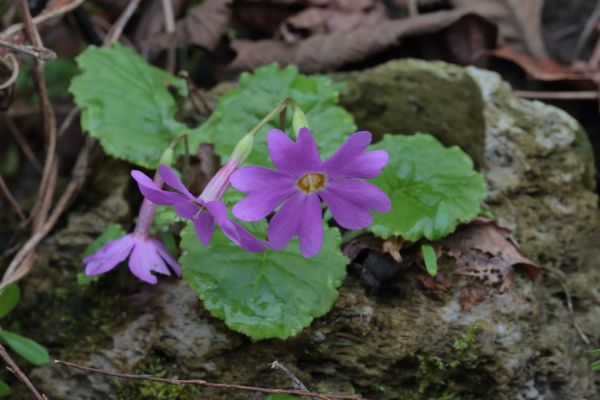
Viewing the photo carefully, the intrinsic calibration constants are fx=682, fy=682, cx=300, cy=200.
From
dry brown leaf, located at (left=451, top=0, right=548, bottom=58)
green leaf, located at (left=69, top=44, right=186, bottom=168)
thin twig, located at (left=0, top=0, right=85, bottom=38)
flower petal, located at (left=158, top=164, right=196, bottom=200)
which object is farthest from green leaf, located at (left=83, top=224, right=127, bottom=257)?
dry brown leaf, located at (left=451, top=0, right=548, bottom=58)

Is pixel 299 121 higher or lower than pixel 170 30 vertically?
higher

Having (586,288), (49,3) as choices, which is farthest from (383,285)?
(49,3)

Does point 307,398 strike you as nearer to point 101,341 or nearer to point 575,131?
point 101,341

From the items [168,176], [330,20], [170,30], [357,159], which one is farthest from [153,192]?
[330,20]

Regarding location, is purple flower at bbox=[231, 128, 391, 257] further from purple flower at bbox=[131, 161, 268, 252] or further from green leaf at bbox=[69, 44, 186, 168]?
green leaf at bbox=[69, 44, 186, 168]

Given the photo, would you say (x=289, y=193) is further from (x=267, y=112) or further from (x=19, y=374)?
(x=19, y=374)

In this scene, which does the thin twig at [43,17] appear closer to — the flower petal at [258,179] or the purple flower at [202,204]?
the purple flower at [202,204]
